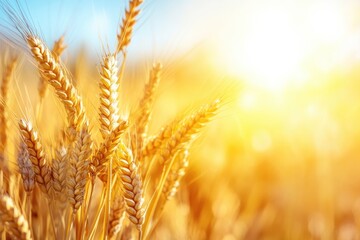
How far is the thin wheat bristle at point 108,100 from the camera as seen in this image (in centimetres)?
111

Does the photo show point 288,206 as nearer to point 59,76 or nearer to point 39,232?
point 39,232

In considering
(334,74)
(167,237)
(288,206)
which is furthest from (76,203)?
(334,74)

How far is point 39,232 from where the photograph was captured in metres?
1.43

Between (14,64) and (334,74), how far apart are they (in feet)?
9.88

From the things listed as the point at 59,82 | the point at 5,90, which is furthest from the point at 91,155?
the point at 5,90

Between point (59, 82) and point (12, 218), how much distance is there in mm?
339

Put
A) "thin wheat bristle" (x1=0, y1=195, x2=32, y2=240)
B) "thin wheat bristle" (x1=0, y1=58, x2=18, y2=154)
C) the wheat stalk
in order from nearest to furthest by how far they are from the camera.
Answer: "thin wheat bristle" (x1=0, y1=195, x2=32, y2=240) < the wheat stalk < "thin wheat bristle" (x1=0, y1=58, x2=18, y2=154)

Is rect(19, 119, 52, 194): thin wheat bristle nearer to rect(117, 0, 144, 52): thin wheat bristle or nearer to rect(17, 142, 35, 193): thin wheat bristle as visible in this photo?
rect(17, 142, 35, 193): thin wheat bristle

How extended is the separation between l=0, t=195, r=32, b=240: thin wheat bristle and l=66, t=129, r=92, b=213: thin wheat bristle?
131 mm

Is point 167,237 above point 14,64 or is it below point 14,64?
below

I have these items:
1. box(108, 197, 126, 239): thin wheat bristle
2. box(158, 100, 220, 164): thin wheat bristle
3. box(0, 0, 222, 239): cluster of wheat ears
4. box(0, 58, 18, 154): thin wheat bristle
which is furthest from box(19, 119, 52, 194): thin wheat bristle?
box(0, 58, 18, 154): thin wheat bristle

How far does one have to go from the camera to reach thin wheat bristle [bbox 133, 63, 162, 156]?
4.53 feet

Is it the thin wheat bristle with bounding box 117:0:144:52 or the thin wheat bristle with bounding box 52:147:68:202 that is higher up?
the thin wheat bristle with bounding box 117:0:144:52

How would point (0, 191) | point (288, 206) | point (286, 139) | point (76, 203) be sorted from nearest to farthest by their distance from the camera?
point (0, 191)
point (76, 203)
point (288, 206)
point (286, 139)
